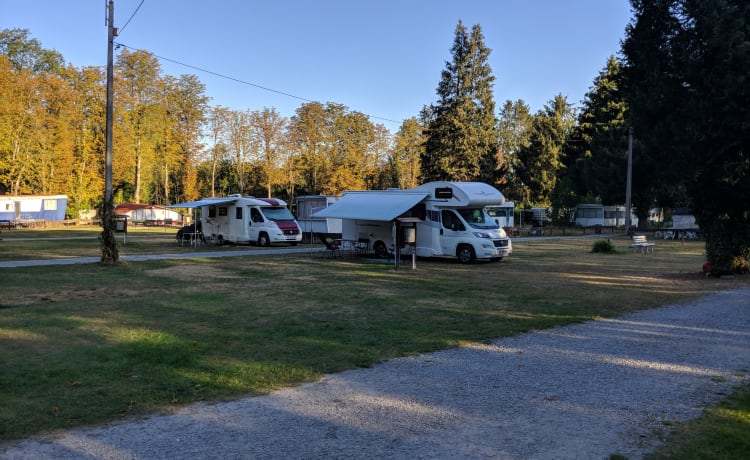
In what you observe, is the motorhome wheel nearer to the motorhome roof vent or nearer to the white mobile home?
the motorhome roof vent

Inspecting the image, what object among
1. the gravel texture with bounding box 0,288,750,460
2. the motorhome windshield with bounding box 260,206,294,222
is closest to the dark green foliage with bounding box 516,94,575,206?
the motorhome windshield with bounding box 260,206,294,222

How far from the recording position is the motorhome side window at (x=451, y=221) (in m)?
18.7

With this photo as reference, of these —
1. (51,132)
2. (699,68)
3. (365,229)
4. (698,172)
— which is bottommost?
(365,229)

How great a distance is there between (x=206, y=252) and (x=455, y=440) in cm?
1993

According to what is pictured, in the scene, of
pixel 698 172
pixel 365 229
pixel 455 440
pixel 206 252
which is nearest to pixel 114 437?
pixel 455 440

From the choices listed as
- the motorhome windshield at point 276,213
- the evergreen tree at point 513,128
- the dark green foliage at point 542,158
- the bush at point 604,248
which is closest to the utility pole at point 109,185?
the motorhome windshield at point 276,213

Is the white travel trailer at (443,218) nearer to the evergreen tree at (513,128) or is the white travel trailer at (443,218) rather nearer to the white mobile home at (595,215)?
the white mobile home at (595,215)

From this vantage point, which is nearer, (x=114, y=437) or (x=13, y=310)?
(x=114, y=437)

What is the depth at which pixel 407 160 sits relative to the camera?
60812mm

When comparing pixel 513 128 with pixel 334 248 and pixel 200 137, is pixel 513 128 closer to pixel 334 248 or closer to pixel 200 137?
pixel 200 137

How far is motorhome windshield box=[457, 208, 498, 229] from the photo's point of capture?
18812mm

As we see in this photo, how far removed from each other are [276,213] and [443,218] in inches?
401

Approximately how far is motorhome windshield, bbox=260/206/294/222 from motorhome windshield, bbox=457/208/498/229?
10.4 metres

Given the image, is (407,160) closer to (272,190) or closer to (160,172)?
(272,190)
